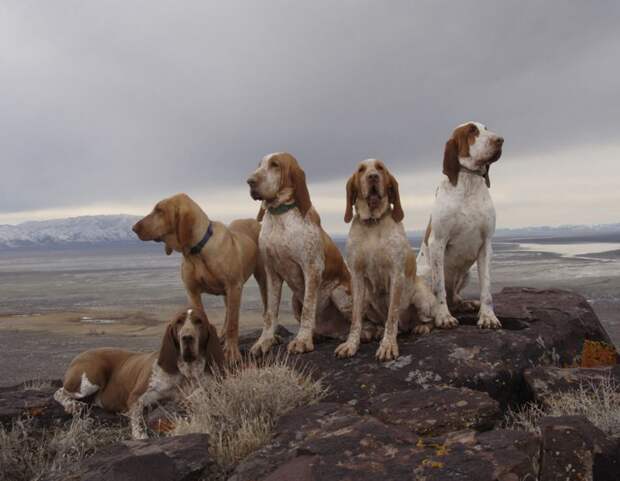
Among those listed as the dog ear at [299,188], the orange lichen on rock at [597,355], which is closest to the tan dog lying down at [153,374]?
the dog ear at [299,188]

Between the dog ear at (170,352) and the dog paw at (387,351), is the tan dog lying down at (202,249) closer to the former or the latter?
the dog ear at (170,352)

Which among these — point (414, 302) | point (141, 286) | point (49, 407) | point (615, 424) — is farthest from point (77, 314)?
point (615, 424)

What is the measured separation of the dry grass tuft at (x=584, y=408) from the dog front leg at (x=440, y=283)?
3.74ft

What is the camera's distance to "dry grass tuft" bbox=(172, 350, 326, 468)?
5.00 m

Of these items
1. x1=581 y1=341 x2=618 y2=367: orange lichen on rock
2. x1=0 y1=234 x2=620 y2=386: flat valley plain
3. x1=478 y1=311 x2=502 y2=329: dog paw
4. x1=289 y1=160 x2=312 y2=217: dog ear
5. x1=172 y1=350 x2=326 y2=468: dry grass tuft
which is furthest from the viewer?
x1=0 y1=234 x2=620 y2=386: flat valley plain

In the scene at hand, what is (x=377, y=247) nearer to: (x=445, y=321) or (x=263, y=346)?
(x=445, y=321)

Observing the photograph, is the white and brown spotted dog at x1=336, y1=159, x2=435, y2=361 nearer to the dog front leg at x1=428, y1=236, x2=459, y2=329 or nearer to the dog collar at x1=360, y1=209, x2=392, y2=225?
the dog collar at x1=360, y1=209, x2=392, y2=225

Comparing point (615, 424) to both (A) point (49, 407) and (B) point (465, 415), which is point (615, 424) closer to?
(B) point (465, 415)

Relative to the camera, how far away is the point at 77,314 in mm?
26453

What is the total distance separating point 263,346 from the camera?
6711 millimetres

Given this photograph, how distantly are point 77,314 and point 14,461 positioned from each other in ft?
73.3

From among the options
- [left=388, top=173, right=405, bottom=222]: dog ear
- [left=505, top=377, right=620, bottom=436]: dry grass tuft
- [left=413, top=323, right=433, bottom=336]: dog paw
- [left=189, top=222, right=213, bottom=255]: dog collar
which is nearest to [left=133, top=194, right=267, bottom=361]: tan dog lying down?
[left=189, top=222, right=213, bottom=255]: dog collar

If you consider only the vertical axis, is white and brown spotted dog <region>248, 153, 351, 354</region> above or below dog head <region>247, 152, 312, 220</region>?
below

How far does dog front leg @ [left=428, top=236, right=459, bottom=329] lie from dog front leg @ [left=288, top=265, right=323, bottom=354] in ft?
3.80
